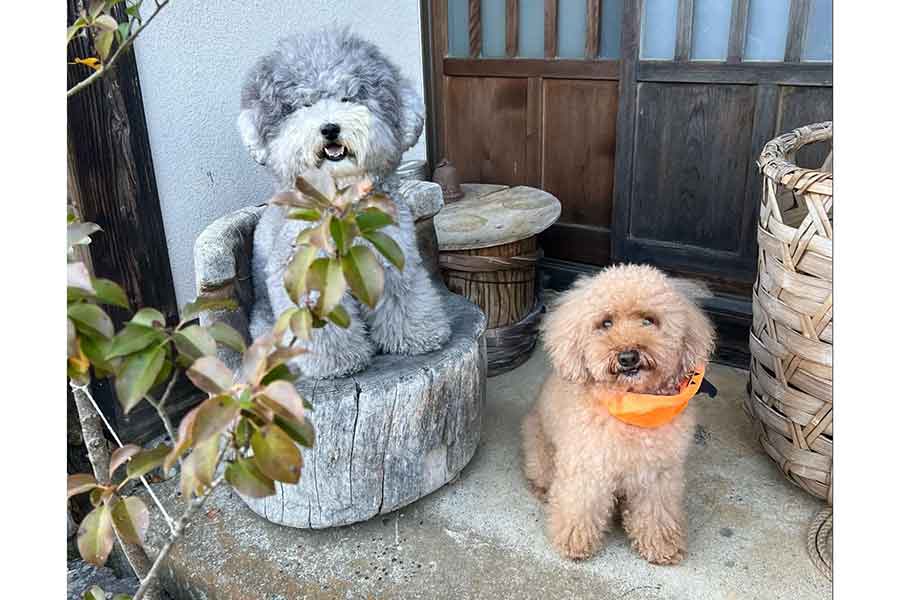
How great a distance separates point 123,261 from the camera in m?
2.21

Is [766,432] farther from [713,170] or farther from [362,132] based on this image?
[362,132]

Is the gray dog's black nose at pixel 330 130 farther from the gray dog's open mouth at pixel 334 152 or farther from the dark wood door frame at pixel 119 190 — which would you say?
the dark wood door frame at pixel 119 190

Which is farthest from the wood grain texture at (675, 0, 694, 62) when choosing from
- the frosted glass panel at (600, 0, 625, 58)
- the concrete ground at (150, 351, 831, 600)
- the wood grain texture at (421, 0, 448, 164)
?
the concrete ground at (150, 351, 831, 600)

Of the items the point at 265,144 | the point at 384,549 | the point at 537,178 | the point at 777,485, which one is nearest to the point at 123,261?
the point at 265,144

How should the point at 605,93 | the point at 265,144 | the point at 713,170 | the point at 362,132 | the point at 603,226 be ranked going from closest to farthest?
the point at 362,132
the point at 265,144
the point at 713,170
the point at 605,93
the point at 603,226

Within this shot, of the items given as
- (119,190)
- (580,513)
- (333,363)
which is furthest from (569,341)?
(119,190)

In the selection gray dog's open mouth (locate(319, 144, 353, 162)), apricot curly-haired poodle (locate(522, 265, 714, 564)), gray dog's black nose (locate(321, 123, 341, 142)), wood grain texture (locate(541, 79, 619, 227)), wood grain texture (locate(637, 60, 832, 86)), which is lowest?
apricot curly-haired poodle (locate(522, 265, 714, 564))

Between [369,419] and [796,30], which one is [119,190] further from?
[796,30]

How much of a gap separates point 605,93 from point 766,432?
65.4 inches

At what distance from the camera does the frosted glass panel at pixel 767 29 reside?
262 centimetres

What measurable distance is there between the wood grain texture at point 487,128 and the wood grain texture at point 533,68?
0.13 ft

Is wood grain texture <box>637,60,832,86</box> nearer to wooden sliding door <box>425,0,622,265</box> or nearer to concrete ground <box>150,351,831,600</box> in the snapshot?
wooden sliding door <box>425,0,622,265</box>

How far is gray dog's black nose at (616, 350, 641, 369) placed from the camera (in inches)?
65.8

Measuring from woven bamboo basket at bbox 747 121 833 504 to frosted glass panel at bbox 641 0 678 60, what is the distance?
2.82 feet
